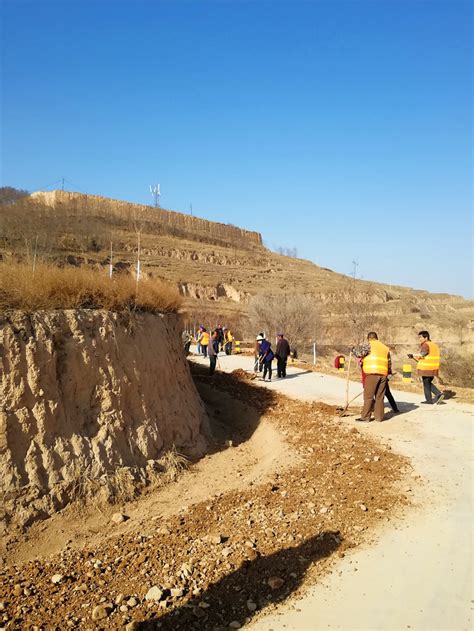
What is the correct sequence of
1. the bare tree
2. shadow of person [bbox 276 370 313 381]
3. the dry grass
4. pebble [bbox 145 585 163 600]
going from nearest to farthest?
pebble [bbox 145 585 163 600]
the dry grass
shadow of person [bbox 276 370 313 381]
the bare tree

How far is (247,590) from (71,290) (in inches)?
202

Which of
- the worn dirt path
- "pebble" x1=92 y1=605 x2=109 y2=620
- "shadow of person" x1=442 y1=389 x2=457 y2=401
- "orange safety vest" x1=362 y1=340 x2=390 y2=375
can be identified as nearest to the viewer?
the worn dirt path

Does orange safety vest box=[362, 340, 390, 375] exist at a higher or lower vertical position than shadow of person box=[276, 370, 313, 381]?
higher

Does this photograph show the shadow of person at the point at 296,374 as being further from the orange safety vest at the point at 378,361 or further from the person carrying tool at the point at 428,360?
the orange safety vest at the point at 378,361

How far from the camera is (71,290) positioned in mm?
7348

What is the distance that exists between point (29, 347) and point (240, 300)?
182 ft

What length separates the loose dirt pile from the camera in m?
3.89

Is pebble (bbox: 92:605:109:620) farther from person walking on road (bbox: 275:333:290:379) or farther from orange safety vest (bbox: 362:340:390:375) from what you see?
person walking on road (bbox: 275:333:290:379)

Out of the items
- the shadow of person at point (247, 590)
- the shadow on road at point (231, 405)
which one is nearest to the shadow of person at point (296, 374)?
the shadow on road at point (231, 405)

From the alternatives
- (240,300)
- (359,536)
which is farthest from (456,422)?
(240,300)

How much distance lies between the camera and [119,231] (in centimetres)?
7144

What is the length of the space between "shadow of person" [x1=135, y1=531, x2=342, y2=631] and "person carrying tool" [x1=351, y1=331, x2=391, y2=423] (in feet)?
16.6

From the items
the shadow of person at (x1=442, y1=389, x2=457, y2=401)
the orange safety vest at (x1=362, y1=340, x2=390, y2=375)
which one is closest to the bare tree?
the shadow of person at (x1=442, y1=389, x2=457, y2=401)

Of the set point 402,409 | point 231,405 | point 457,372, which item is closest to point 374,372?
point 402,409
